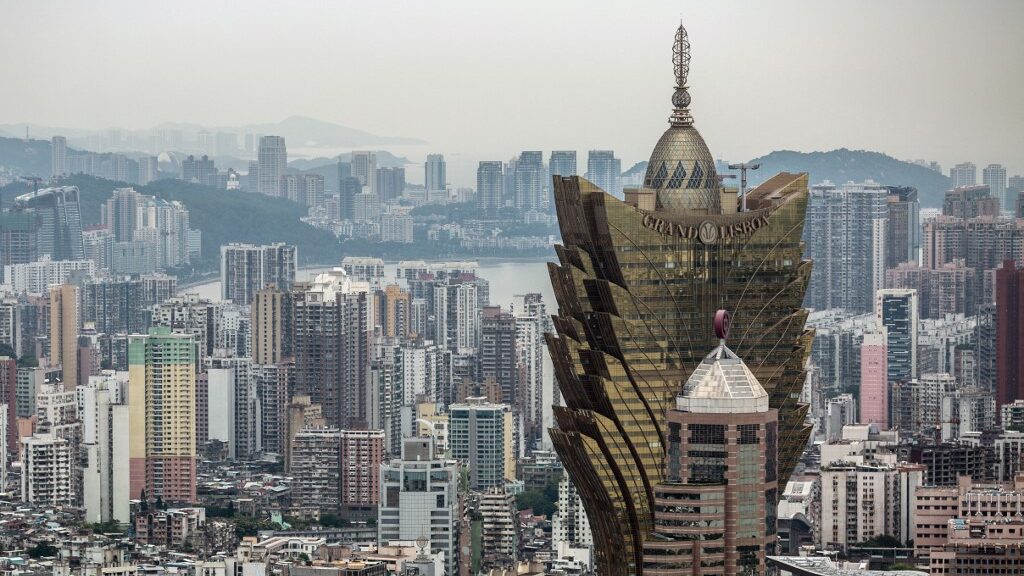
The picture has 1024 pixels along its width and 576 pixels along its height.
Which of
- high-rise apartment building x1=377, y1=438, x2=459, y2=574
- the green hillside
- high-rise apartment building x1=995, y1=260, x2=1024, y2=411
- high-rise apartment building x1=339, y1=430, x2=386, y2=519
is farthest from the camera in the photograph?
the green hillside

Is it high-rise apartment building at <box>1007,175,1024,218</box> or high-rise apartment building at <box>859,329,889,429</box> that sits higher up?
high-rise apartment building at <box>1007,175,1024,218</box>

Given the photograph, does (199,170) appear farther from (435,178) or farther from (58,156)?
(435,178)

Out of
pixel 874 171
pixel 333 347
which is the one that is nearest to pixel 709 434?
pixel 874 171

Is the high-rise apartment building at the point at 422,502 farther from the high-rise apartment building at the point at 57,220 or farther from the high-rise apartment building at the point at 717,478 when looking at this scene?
the high-rise apartment building at the point at 57,220

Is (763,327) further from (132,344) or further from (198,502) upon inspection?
(132,344)

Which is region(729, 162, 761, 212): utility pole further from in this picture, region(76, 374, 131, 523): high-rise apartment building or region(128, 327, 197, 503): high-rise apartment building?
region(128, 327, 197, 503): high-rise apartment building

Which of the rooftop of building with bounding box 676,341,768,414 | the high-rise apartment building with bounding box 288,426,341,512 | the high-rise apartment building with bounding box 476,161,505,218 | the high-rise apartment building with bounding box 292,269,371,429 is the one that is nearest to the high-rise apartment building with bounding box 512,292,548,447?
the high-rise apartment building with bounding box 476,161,505,218

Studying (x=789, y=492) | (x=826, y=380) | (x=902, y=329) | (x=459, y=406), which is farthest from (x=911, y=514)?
(x=902, y=329)

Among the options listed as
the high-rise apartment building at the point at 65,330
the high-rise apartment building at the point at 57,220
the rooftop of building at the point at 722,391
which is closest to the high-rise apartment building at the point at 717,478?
the rooftop of building at the point at 722,391
